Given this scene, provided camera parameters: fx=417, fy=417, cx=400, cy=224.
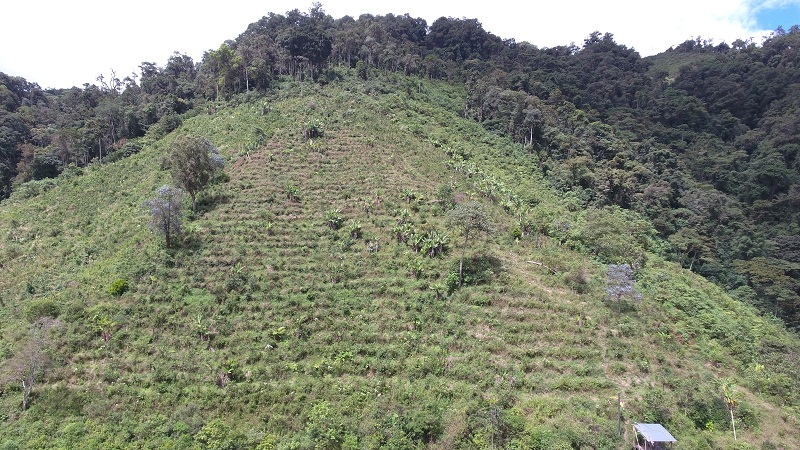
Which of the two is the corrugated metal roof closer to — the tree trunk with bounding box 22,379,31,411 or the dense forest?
the tree trunk with bounding box 22,379,31,411

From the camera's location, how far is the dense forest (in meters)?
50.4

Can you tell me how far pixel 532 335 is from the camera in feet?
83.9

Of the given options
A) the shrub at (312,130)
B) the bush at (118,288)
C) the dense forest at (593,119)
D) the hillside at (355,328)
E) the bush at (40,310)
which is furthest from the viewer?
the dense forest at (593,119)

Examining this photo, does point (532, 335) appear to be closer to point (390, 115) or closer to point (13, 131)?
point (390, 115)

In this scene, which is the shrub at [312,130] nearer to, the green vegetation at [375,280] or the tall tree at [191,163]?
the green vegetation at [375,280]

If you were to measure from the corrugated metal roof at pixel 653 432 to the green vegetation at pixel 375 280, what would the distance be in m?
1.24

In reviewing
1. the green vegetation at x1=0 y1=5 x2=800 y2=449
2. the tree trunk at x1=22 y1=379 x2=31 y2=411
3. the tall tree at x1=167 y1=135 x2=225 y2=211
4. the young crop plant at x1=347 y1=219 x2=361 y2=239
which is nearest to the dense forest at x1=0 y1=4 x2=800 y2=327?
the green vegetation at x1=0 y1=5 x2=800 y2=449

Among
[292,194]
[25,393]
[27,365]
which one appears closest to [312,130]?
[292,194]

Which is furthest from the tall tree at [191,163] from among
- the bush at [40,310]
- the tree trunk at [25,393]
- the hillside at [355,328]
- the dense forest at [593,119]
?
the dense forest at [593,119]

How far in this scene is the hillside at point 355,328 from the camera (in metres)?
20.9

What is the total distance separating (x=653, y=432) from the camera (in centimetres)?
1922

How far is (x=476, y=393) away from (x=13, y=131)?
73023 mm

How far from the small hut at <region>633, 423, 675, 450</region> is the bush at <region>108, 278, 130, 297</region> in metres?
30.6

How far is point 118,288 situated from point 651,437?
102ft
